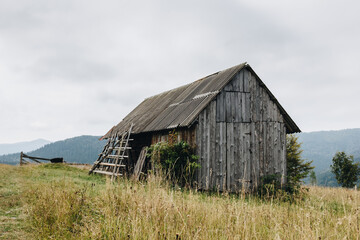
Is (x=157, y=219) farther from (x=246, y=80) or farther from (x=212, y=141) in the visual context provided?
(x=246, y=80)

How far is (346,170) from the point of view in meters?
40.0

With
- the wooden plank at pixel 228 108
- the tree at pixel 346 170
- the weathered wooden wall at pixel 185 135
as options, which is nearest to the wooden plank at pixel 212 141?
the wooden plank at pixel 228 108

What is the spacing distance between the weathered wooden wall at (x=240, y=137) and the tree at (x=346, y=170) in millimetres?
30477

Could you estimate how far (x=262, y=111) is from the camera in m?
14.7

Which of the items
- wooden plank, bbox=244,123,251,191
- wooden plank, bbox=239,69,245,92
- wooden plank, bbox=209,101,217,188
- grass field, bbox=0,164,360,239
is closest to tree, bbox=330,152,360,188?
wooden plank, bbox=244,123,251,191

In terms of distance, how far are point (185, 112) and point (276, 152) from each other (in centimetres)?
512

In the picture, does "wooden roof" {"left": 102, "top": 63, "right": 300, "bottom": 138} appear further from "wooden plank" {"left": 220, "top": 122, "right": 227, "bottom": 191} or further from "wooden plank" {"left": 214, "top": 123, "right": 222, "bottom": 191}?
"wooden plank" {"left": 220, "top": 122, "right": 227, "bottom": 191}

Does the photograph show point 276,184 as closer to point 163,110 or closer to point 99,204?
point 163,110

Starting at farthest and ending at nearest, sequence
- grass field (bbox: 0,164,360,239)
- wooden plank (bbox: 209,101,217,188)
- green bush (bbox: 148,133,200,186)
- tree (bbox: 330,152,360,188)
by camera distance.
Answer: tree (bbox: 330,152,360,188) < wooden plank (bbox: 209,101,217,188) < green bush (bbox: 148,133,200,186) < grass field (bbox: 0,164,360,239)

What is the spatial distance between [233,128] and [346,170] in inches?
1328

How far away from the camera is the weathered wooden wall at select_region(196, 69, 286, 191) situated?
13.2 metres

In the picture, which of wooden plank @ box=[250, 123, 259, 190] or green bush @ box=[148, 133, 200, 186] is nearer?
green bush @ box=[148, 133, 200, 186]

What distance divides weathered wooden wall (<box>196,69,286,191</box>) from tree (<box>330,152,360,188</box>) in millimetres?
30477

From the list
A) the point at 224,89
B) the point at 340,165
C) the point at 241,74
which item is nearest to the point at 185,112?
the point at 224,89
